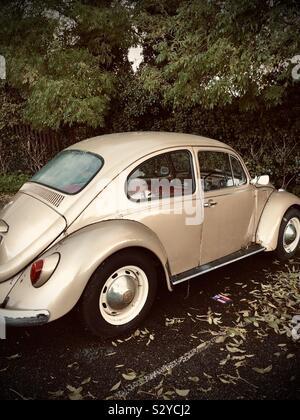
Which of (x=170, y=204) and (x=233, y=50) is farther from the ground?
(x=233, y=50)

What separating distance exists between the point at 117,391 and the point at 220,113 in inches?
290

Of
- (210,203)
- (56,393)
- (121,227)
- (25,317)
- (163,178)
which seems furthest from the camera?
(163,178)

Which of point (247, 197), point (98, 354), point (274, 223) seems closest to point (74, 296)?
point (98, 354)

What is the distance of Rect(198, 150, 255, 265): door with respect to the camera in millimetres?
4094

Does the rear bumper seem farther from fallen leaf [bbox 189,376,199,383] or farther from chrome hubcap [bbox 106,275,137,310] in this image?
fallen leaf [bbox 189,376,199,383]

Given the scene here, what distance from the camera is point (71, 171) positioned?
382 centimetres

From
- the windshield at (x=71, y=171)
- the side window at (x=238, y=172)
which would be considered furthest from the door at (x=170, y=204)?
the side window at (x=238, y=172)

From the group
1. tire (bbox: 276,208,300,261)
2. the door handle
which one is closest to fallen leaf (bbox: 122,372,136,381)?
the door handle

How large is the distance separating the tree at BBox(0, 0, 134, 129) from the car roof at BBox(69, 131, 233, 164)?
14.8 ft

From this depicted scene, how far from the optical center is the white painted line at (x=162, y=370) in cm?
278

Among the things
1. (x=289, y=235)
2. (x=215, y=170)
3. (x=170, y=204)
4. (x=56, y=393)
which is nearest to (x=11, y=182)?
(x=215, y=170)

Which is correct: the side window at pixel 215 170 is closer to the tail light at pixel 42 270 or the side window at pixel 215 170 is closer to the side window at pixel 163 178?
the side window at pixel 163 178

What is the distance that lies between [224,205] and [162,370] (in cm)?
202

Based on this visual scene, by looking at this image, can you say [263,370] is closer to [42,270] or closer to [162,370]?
[162,370]
